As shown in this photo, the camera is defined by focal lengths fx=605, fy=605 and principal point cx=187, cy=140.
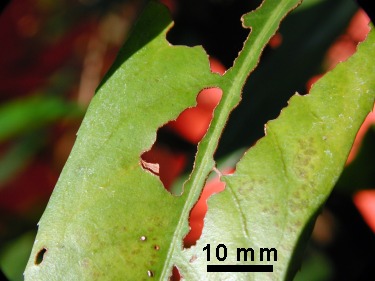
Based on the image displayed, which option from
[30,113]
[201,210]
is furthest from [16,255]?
[201,210]

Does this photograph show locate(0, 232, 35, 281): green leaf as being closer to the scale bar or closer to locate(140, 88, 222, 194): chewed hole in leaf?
locate(140, 88, 222, 194): chewed hole in leaf

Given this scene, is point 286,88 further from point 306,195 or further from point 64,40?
point 64,40

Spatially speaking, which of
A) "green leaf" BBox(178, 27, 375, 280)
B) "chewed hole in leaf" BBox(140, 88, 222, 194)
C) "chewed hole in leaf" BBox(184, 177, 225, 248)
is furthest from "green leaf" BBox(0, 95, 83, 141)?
"green leaf" BBox(178, 27, 375, 280)

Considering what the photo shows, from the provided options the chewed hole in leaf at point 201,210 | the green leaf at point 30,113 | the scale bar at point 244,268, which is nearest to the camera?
the scale bar at point 244,268

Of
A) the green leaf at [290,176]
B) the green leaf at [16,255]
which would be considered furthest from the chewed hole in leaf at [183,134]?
the green leaf at [290,176]

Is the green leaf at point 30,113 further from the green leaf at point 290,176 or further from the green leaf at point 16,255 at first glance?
the green leaf at point 290,176

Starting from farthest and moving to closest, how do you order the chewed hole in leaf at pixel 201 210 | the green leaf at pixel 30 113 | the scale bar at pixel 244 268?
the green leaf at pixel 30 113 < the chewed hole in leaf at pixel 201 210 < the scale bar at pixel 244 268

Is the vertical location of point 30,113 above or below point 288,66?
below

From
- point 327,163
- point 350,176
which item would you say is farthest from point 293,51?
point 327,163

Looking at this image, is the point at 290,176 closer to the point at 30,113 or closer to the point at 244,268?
the point at 244,268

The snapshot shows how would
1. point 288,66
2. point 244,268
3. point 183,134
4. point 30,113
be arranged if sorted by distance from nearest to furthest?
point 244,268 → point 288,66 → point 30,113 → point 183,134
